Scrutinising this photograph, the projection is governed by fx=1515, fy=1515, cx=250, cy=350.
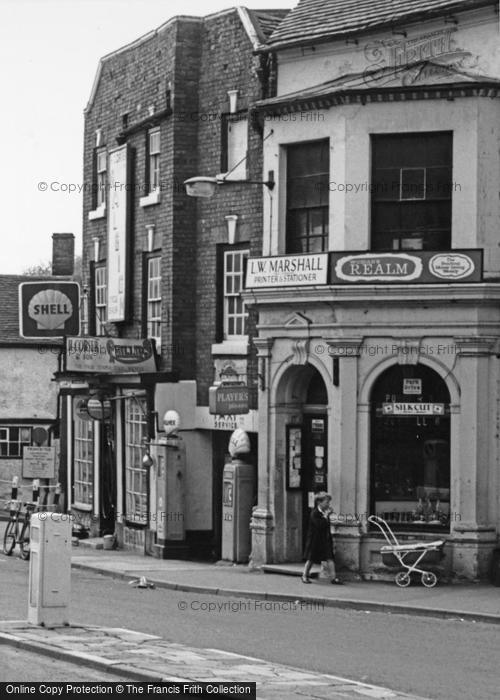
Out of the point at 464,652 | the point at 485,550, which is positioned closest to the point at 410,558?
the point at 485,550

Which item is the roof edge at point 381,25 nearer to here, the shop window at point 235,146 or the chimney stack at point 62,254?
the shop window at point 235,146

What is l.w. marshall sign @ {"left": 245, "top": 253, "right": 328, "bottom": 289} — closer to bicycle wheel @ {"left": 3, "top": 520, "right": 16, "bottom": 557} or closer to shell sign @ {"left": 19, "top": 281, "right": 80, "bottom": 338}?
bicycle wheel @ {"left": 3, "top": 520, "right": 16, "bottom": 557}

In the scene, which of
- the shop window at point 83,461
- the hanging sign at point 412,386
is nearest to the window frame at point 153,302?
the shop window at point 83,461

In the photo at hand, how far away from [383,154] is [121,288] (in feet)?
31.5

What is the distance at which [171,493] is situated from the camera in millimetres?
29500

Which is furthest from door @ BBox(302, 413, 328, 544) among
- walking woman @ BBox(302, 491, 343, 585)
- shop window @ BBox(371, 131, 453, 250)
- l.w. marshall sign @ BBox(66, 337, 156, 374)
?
l.w. marshall sign @ BBox(66, 337, 156, 374)

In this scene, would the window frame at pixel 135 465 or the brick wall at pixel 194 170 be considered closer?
the brick wall at pixel 194 170

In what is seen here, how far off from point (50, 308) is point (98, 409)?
2.95m

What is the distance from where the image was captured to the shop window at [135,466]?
103 ft

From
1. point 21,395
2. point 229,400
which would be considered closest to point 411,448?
point 229,400

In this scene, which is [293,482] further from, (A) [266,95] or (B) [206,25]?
(B) [206,25]

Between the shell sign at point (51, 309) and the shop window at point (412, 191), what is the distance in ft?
37.5

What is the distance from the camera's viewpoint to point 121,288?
1284 inches

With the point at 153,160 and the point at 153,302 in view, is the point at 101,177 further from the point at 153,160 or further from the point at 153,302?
the point at 153,302
